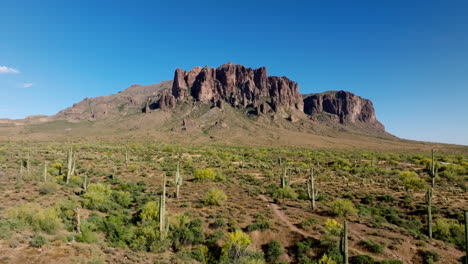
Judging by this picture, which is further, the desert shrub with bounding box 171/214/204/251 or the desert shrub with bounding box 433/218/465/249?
the desert shrub with bounding box 433/218/465/249

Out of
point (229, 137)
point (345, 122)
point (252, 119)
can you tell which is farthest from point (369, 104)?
point (229, 137)

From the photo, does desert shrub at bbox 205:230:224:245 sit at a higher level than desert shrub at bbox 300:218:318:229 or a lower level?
lower

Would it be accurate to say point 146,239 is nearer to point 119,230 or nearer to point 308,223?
point 119,230

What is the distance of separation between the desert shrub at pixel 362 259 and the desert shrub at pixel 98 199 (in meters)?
14.9

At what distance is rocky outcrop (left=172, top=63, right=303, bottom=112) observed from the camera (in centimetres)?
14675

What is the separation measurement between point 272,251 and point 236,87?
149 meters

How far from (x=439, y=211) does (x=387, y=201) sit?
3485 millimetres

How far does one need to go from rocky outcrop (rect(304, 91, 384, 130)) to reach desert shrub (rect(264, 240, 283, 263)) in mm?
171930

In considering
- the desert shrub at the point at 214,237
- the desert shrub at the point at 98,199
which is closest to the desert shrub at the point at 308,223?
the desert shrub at the point at 214,237

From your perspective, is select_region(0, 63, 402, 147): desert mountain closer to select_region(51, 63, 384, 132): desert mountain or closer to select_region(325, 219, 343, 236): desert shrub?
select_region(51, 63, 384, 132): desert mountain

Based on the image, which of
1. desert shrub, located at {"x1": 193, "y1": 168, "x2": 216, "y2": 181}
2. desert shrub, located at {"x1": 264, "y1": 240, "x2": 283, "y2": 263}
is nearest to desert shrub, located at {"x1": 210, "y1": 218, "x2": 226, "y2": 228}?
desert shrub, located at {"x1": 264, "y1": 240, "x2": 283, "y2": 263}

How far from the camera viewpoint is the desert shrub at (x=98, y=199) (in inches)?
624

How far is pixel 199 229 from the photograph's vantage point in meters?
13.5

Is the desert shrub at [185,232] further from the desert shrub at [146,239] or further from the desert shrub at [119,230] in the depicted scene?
the desert shrub at [119,230]
